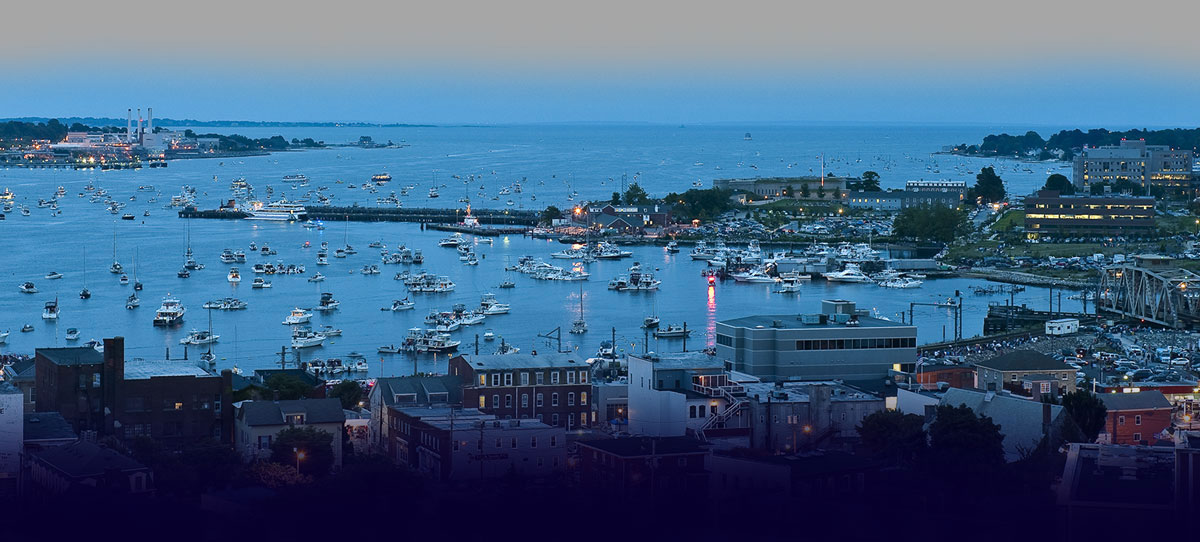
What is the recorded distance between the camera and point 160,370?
1052 cm

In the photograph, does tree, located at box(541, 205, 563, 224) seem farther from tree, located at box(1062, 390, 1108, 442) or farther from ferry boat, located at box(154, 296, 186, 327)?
tree, located at box(1062, 390, 1108, 442)

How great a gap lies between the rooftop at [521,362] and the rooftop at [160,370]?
5.59 ft

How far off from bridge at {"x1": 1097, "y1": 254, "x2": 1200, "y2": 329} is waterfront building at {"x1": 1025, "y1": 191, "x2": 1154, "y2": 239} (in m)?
10.3

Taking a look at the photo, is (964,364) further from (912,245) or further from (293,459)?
(912,245)

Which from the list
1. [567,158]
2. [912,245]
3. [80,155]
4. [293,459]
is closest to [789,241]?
[912,245]

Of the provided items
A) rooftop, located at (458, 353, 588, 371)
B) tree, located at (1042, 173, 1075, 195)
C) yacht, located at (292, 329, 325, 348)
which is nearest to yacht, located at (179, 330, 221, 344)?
yacht, located at (292, 329, 325, 348)

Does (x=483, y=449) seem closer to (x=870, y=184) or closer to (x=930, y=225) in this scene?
(x=930, y=225)

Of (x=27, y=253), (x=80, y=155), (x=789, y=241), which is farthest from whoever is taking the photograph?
(x=80, y=155)

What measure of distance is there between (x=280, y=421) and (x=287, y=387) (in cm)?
148

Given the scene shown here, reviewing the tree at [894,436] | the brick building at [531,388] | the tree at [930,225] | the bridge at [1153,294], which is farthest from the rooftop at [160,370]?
the tree at [930,225]

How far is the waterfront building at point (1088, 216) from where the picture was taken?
3183 cm

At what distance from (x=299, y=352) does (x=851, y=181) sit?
27620mm

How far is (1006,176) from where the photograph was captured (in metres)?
57.3

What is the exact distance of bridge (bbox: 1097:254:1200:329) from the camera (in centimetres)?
1964
